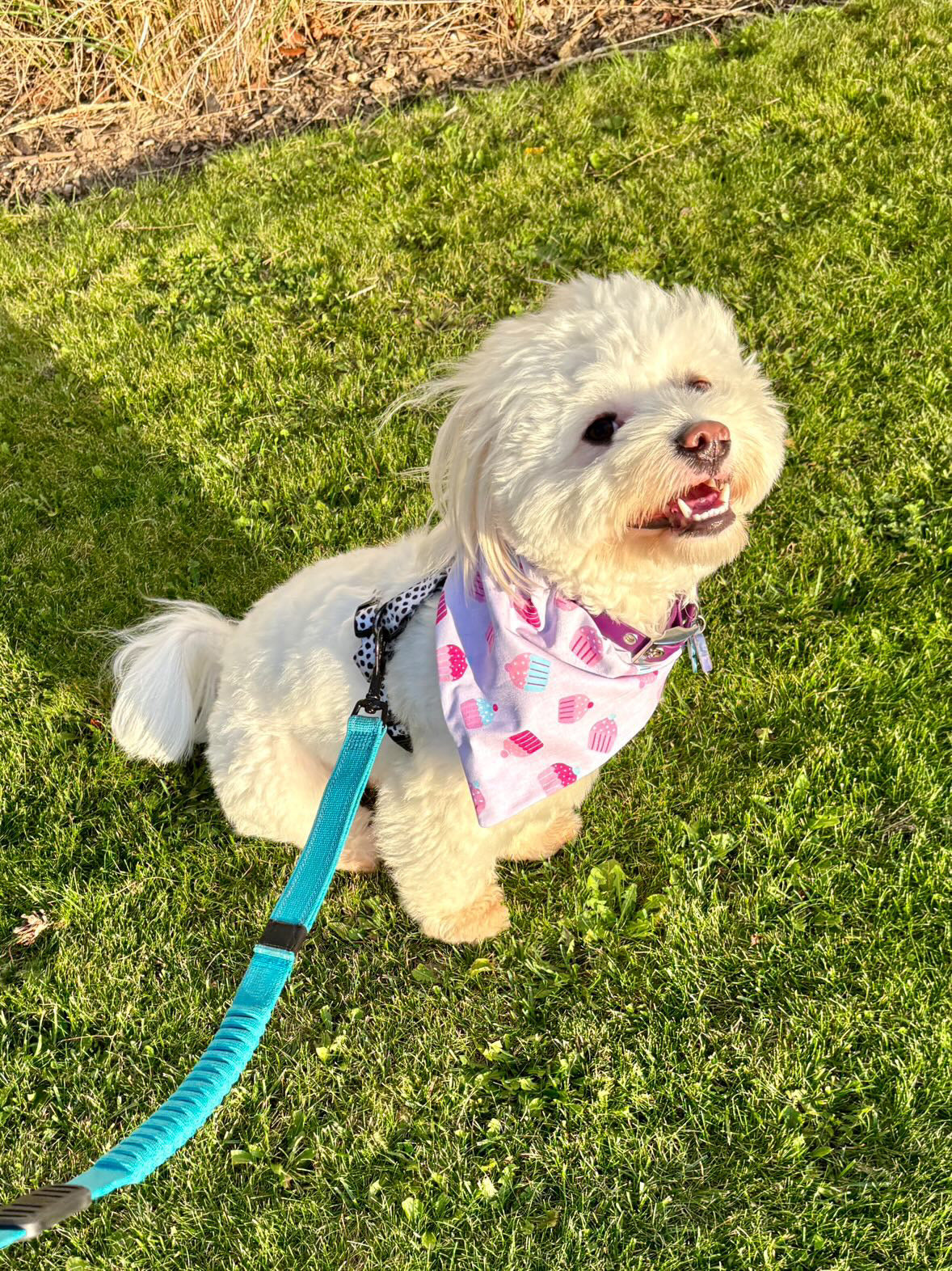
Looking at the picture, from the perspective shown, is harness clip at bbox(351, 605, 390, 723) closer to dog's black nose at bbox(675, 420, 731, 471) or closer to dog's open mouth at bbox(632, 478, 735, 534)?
dog's open mouth at bbox(632, 478, 735, 534)

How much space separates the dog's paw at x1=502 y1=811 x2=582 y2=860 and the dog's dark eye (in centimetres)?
165

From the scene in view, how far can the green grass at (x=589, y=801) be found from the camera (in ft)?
8.96

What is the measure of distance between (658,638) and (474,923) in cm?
133

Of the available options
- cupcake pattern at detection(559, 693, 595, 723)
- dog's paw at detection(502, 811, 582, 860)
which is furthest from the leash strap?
dog's paw at detection(502, 811, 582, 860)

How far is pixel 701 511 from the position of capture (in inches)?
81.7

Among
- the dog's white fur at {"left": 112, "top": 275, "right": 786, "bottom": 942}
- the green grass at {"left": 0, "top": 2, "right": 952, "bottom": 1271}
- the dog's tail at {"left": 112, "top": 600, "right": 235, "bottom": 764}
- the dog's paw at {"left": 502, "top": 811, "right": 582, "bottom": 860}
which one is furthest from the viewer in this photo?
the dog's paw at {"left": 502, "top": 811, "right": 582, "bottom": 860}

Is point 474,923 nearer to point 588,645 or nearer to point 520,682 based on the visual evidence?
point 520,682

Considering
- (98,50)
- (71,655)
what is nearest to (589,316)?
(71,655)

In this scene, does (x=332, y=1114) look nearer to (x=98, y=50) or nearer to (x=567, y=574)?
(x=567, y=574)

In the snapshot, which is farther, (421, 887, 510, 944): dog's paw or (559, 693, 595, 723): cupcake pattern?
(421, 887, 510, 944): dog's paw

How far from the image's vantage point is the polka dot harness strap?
2611 millimetres

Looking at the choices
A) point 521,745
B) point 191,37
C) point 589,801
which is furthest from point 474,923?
point 191,37

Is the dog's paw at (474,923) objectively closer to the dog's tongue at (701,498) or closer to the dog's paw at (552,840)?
the dog's paw at (552,840)

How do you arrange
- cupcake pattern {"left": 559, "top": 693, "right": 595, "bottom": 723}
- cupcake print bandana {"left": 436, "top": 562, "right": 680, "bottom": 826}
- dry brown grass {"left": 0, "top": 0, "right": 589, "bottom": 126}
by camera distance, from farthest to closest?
dry brown grass {"left": 0, "top": 0, "right": 589, "bottom": 126} < cupcake pattern {"left": 559, "top": 693, "right": 595, "bottom": 723} < cupcake print bandana {"left": 436, "top": 562, "right": 680, "bottom": 826}
